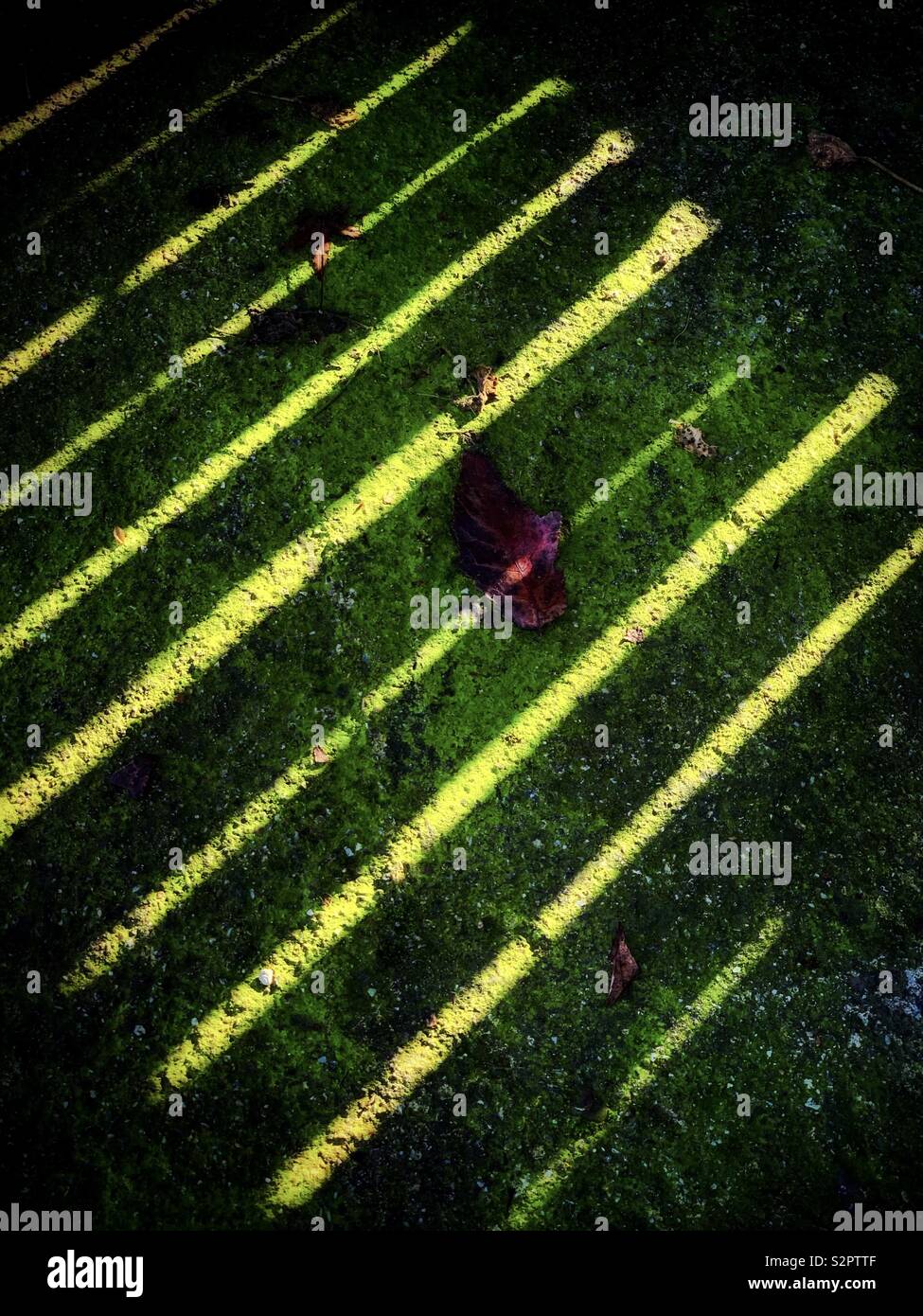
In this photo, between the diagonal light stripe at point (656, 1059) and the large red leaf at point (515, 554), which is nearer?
the diagonal light stripe at point (656, 1059)

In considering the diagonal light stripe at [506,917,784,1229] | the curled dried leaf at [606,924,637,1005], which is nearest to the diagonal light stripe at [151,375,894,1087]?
the curled dried leaf at [606,924,637,1005]

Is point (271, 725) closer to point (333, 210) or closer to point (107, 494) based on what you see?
point (107, 494)

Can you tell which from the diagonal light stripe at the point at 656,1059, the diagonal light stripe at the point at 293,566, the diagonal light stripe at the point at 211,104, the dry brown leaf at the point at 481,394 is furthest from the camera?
the diagonal light stripe at the point at 211,104

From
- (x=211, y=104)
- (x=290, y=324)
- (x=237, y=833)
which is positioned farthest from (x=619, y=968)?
(x=211, y=104)

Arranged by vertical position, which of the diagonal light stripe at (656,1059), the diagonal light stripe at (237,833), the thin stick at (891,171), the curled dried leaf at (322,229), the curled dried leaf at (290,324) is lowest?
the diagonal light stripe at (656,1059)

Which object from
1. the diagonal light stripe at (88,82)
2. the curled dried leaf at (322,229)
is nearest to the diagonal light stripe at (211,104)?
the diagonal light stripe at (88,82)

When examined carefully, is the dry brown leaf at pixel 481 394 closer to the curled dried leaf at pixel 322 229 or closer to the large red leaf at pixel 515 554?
the large red leaf at pixel 515 554

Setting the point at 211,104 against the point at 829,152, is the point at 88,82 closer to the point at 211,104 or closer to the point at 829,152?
the point at 211,104
